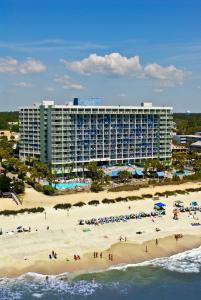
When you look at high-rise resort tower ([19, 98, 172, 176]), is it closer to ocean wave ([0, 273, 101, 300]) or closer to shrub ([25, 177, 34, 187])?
→ shrub ([25, 177, 34, 187])

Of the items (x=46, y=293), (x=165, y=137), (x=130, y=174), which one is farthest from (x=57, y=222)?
(x=165, y=137)

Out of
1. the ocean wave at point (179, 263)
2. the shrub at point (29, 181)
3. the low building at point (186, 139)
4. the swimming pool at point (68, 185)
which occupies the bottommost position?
the ocean wave at point (179, 263)

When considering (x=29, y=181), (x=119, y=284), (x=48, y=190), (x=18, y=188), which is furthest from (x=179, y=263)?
(x=29, y=181)

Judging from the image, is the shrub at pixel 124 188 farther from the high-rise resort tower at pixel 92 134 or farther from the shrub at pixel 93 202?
the high-rise resort tower at pixel 92 134

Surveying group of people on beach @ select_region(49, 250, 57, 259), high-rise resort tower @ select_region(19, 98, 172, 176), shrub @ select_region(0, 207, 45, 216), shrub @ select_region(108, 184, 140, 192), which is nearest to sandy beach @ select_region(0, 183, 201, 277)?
group of people on beach @ select_region(49, 250, 57, 259)

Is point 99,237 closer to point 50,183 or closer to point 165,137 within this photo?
point 50,183

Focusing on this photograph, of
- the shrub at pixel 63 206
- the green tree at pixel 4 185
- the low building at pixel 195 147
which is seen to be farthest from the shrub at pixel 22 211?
the low building at pixel 195 147
